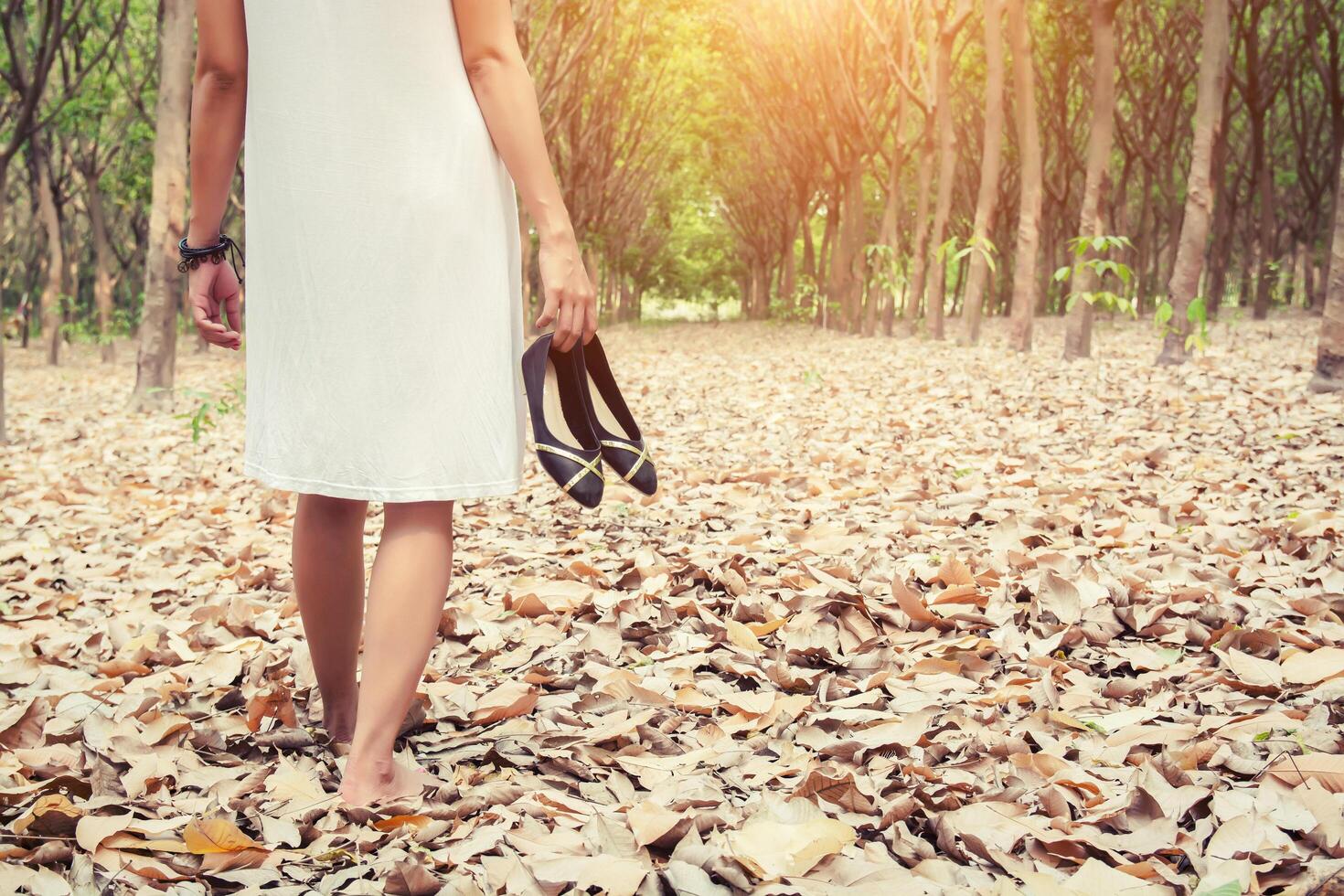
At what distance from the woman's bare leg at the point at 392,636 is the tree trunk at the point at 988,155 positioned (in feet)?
32.5

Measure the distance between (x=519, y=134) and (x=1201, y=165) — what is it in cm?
832

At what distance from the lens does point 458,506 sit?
478 cm

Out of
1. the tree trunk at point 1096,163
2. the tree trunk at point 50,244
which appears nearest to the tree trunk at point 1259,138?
the tree trunk at point 1096,163

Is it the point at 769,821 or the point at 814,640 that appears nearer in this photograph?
the point at 769,821

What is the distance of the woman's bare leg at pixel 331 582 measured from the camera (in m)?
2.00

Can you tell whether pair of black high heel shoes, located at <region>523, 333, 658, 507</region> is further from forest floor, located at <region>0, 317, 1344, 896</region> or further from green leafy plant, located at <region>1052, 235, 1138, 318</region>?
green leafy plant, located at <region>1052, 235, 1138, 318</region>

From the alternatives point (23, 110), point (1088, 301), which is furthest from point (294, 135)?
point (23, 110)

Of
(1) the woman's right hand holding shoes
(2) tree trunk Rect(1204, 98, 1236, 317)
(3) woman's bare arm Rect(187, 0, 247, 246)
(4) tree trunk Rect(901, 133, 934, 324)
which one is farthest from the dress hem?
(2) tree trunk Rect(1204, 98, 1236, 317)

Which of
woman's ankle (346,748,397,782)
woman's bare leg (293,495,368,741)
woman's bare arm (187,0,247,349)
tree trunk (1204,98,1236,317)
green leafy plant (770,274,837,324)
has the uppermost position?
tree trunk (1204,98,1236,317)

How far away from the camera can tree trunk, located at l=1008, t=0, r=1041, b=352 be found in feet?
37.9

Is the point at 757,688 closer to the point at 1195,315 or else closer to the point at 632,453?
the point at 632,453

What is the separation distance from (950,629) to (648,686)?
85cm

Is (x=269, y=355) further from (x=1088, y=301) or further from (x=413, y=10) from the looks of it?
(x=1088, y=301)

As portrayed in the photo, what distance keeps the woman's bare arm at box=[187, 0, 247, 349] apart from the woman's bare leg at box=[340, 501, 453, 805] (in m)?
0.49
